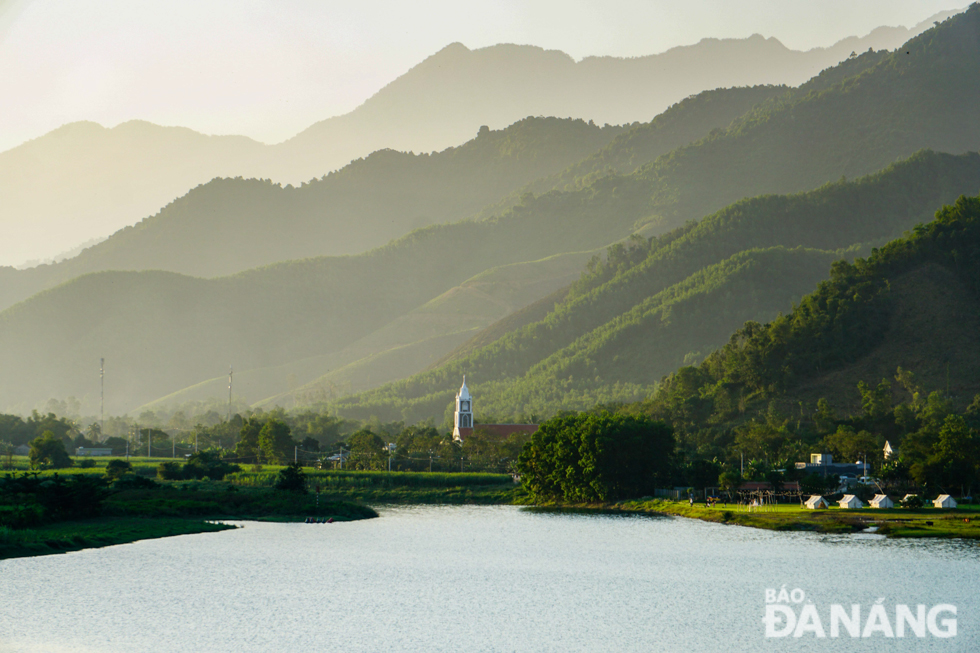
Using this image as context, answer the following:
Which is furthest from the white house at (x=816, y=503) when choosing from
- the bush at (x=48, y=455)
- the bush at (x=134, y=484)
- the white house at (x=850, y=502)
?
the bush at (x=48, y=455)

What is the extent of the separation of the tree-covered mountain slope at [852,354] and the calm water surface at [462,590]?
9327 centimetres

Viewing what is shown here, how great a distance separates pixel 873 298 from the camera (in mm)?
195250

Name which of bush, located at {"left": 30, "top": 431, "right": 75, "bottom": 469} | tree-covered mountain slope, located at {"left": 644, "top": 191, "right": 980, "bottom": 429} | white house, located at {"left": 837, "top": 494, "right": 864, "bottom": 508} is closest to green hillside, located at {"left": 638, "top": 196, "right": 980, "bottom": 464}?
tree-covered mountain slope, located at {"left": 644, "top": 191, "right": 980, "bottom": 429}

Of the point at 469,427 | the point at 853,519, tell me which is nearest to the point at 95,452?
the point at 469,427

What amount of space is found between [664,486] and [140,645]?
304 feet

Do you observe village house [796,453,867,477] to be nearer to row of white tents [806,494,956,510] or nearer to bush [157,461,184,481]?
row of white tents [806,494,956,510]

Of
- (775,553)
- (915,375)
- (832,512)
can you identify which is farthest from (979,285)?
(775,553)

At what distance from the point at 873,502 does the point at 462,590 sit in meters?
60.9

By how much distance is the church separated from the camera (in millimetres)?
183625

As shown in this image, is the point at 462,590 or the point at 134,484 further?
the point at 134,484

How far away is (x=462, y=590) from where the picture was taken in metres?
60.4

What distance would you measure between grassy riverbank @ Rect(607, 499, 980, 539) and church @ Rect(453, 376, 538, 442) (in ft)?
233

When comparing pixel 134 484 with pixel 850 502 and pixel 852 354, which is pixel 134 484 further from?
pixel 852 354

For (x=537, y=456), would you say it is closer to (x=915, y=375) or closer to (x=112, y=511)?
(x=112, y=511)
